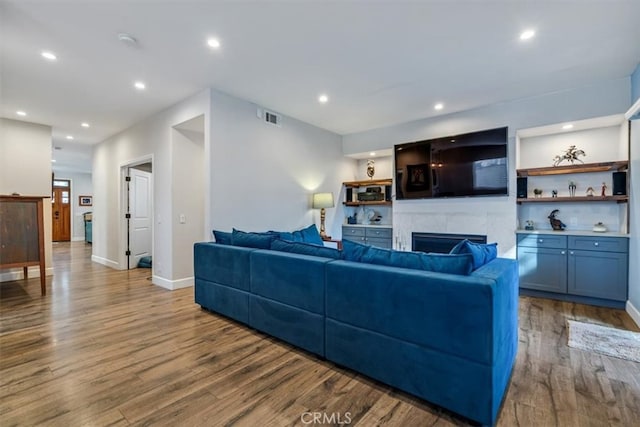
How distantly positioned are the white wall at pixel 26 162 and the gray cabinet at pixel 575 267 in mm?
7836

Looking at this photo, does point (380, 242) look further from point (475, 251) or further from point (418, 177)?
point (475, 251)

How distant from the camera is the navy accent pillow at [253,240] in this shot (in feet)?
9.60

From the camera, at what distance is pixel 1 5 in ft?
7.54

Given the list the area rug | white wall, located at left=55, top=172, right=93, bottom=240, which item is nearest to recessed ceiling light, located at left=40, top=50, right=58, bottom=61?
the area rug

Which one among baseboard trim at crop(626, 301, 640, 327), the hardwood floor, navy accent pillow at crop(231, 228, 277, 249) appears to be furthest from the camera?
baseboard trim at crop(626, 301, 640, 327)

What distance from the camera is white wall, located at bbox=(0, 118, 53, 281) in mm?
4980

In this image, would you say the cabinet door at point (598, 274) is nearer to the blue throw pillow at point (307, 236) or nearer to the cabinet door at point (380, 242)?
the cabinet door at point (380, 242)

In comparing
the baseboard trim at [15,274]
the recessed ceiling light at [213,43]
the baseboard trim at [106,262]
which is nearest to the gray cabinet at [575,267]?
the recessed ceiling light at [213,43]

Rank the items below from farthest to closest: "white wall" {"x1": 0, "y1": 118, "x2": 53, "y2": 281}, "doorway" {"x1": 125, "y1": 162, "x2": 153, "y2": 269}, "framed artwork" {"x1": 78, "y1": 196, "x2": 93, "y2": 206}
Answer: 1. "framed artwork" {"x1": 78, "y1": 196, "x2": 93, "y2": 206}
2. "doorway" {"x1": 125, "y1": 162, "x2": 153, "y2": 269}
3. "white wall" {"x1": 0, "y1": 118, "x2": 53, "y2": 281}

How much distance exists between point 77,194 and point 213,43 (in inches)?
446

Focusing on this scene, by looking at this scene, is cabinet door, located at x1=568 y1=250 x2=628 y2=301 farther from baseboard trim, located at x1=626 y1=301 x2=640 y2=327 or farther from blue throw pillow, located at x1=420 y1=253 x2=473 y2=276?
blue throw pillow, located at x1=420 y1=253 x2=473 y2=276

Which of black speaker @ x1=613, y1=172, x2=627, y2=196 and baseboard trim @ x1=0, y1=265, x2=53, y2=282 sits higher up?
black speaker @ x1=613, y1=172, x2=627, y2=196

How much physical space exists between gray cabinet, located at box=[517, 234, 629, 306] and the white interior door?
22.2 ft

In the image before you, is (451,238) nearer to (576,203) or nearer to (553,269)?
(553,269)
